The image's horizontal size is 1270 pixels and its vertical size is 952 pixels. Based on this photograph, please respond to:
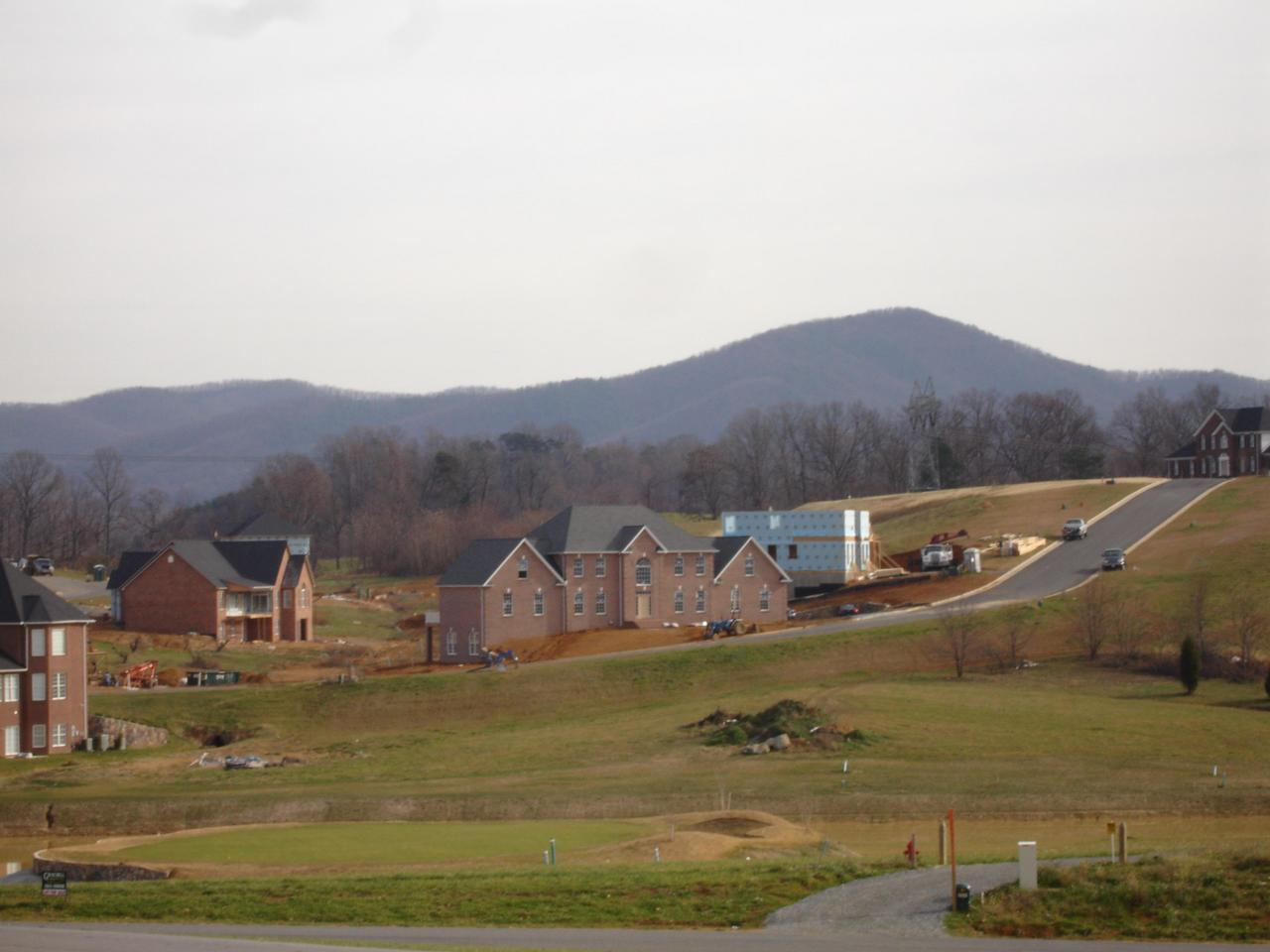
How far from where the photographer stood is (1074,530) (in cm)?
9956

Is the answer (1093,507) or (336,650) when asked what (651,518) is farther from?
(1093,507)

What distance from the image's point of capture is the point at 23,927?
25.4 m

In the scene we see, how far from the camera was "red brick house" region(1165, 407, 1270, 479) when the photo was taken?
130125 mm

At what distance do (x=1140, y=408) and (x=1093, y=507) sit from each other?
289ft

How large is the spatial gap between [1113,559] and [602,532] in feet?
96.0

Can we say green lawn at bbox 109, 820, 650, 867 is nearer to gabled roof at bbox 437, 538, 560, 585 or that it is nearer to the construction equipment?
the construction equipment

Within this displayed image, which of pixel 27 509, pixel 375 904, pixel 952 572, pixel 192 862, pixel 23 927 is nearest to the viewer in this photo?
pixel 23 927

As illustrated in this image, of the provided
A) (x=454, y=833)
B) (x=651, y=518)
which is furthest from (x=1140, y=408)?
(x=454, y=833)

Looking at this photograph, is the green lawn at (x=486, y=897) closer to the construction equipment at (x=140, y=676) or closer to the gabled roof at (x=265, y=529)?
the construction equipment at (x=140, y=676)

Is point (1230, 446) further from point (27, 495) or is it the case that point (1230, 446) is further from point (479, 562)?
point (27, 495)

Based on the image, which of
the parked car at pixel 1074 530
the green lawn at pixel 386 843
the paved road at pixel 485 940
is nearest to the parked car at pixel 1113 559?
the parked car at pixel 1074 530

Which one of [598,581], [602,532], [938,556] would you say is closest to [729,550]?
[602,532]

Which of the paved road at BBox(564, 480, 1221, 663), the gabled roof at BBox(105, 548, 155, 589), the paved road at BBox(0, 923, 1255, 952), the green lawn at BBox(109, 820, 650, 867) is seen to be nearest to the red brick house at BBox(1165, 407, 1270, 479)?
the paved road at BBox(564, 480, 1221, 663)

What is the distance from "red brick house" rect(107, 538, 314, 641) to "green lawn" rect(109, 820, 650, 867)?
50346mm
